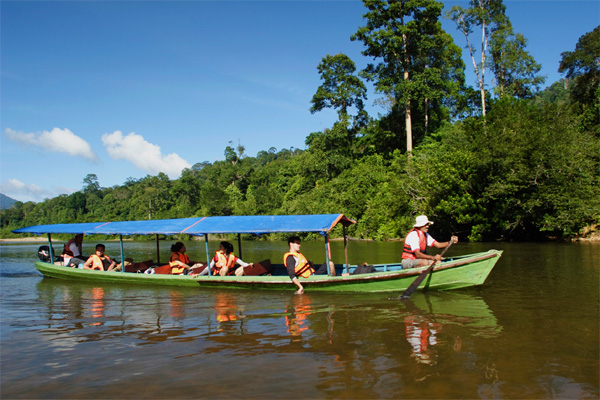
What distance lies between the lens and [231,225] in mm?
11195

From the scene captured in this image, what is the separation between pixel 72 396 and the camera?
15.0 ft

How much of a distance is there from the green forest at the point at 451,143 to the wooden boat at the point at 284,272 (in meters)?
15.2

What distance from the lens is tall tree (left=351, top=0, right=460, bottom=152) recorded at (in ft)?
108

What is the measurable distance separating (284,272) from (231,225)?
2.00 metres

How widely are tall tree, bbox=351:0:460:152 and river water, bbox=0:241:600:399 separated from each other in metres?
24.8

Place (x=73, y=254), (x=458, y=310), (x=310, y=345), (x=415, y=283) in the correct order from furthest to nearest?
1. (x=73, y=254)
2. (x=415, y=283)
3. (x=458, y=310)
4. (x=310, y=345)

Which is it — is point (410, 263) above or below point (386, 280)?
above

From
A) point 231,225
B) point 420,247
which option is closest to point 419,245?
point 420,247

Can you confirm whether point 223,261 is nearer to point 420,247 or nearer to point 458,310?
point 420,247

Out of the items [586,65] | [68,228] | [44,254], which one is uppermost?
[586,65]

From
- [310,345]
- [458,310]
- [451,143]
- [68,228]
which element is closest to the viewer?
[310,345]

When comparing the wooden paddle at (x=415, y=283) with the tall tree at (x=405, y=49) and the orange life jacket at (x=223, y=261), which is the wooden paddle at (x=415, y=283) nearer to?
the orange life jacket at (x=223, y=261)

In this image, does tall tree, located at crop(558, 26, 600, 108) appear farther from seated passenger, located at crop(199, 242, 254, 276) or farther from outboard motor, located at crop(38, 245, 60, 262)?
outboard motor, located at crop(38, 245, 60, 262)

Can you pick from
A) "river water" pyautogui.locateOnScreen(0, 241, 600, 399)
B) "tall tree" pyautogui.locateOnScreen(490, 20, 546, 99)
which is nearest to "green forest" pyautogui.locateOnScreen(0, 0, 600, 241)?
"tall tree" pyautogui.locateOnScreen(490, 20, 546, 99)
